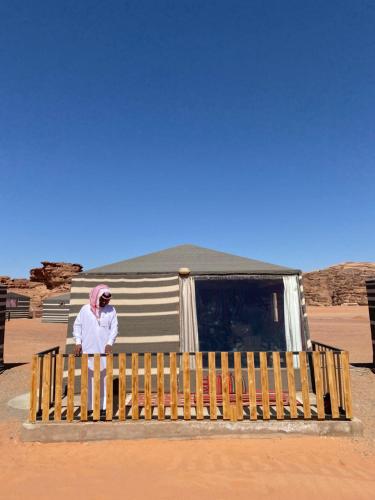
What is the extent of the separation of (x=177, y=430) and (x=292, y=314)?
410 cm

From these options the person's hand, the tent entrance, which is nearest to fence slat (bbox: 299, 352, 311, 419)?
the person's hand

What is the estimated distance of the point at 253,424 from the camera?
16.3 feet

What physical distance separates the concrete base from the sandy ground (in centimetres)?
10

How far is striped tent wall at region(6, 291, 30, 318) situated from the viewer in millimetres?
39322

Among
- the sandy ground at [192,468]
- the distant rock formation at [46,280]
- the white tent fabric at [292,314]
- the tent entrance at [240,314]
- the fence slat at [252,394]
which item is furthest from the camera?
the distant rock formation at [46,280]

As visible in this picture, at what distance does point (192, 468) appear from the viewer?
A: 158 inches

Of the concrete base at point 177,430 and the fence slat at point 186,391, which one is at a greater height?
the fence slat at point 186,391

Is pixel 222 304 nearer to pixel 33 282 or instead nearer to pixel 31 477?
pixel 31 477

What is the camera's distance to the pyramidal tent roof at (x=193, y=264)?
7.94 meters

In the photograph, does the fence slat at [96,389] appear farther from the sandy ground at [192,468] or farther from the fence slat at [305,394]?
the fence slat at [305,394]

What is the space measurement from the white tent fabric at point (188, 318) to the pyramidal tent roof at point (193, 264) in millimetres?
365

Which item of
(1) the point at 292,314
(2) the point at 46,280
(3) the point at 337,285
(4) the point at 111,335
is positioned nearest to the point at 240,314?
(1) the point at 292,314

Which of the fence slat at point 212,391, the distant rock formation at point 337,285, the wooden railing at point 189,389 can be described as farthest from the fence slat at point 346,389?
the distant rock formation at point 337,285

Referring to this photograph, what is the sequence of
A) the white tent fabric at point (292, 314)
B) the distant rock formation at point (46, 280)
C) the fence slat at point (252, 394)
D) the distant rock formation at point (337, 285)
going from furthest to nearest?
the distant rock formation at point (46, 280) < the distant rock formation at point (337, 285) < the white tent fabric at point (292, 314) < the fence slat at point (252, 394)
